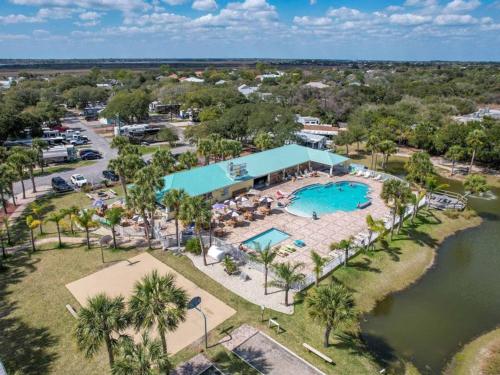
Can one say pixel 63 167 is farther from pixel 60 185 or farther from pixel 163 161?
pixel 163 161

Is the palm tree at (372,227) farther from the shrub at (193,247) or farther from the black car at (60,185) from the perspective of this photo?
the black car at (60,185)

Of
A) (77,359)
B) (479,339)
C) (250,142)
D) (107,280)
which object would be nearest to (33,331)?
(77,359)

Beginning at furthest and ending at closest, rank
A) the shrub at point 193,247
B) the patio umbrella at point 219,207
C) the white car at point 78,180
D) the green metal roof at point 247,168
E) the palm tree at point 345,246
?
the white car at point 78,180
the green metal roof at point 247,168
the patio umbrella at point 219,207
the shrub at point 193,247
the palm tree at point 345,246

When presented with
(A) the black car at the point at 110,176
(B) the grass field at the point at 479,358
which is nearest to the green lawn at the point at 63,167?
(A) the black car at the point at 110,176

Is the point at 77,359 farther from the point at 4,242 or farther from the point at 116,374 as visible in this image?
the point at 4,242

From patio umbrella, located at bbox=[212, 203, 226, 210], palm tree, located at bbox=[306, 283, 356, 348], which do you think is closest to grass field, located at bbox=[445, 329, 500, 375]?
palm tree, located at bbox=[306, 283, 356, 348]

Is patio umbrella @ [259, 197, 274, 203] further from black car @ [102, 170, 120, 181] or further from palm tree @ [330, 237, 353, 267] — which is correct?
black car @ [102, 170, 120, 181]

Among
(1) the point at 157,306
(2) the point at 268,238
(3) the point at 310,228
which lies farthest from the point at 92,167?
(1) the point at 157,306
